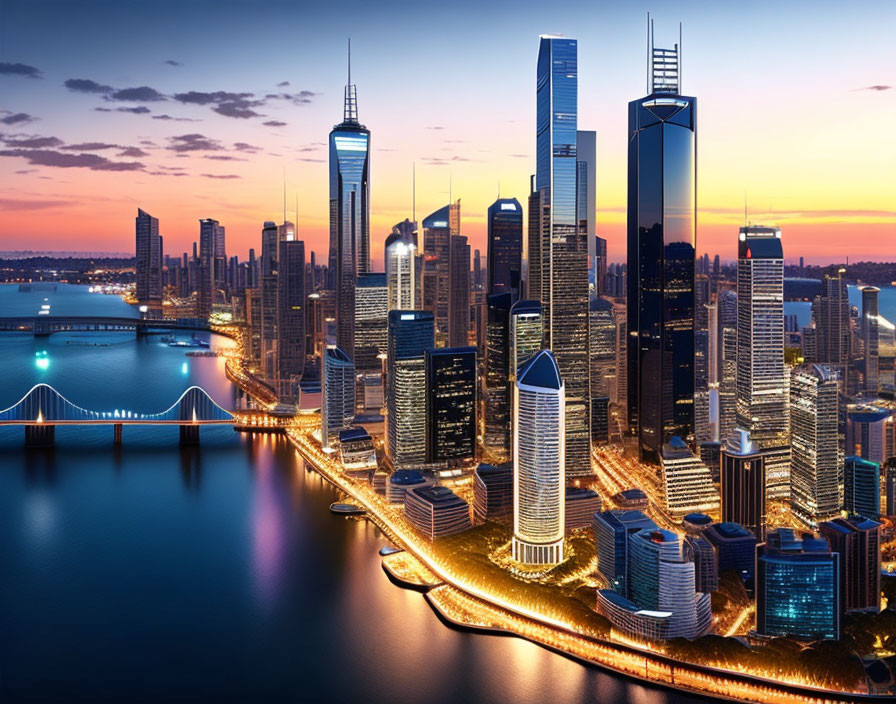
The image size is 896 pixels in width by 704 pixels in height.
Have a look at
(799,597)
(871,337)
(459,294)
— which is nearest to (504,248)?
(459,294)

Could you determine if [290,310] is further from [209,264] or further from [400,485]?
[209,264]

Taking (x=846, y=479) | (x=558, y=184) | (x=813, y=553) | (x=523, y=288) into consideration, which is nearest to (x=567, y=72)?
(x=558, y=184)

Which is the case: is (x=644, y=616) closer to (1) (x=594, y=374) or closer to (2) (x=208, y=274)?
(1) (x=594, y=374)

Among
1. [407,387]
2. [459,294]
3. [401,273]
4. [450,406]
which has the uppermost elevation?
[401,273]

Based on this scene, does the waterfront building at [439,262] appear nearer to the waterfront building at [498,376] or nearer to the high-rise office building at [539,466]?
the waterfront building at [498,376]

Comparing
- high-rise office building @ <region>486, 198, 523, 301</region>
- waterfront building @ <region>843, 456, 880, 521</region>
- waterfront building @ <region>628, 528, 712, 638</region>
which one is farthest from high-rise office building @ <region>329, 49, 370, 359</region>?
waterfront building @ <region>628, 528, 712, 638</region>
